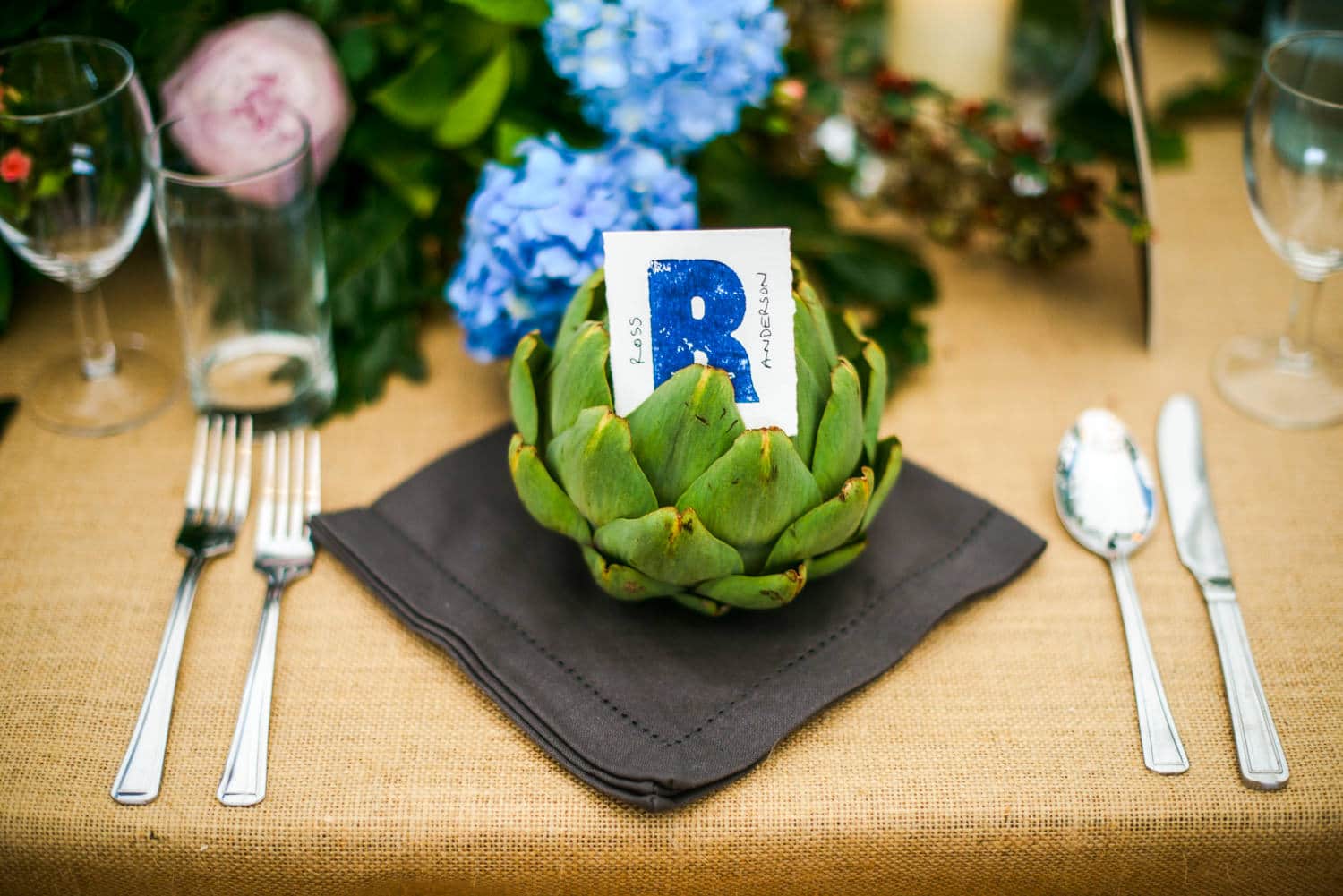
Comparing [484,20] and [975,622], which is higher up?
[484,20]

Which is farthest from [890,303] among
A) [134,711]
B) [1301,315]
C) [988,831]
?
[134,711]

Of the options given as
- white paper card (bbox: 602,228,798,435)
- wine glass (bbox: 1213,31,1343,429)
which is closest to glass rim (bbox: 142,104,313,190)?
white paper card (bbox: 602,228,798,435)

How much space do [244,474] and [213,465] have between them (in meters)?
0.02

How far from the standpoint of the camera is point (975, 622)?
1.93ft

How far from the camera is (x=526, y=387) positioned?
1.78 feet

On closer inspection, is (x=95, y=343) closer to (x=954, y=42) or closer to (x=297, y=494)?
(x=297, y=494)

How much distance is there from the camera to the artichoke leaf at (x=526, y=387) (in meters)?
0.54

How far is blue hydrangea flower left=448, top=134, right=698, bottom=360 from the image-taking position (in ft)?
2.03

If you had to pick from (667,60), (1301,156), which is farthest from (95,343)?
(1301,156)

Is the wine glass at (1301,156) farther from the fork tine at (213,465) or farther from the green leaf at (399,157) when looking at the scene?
the fork tine at (213,465)

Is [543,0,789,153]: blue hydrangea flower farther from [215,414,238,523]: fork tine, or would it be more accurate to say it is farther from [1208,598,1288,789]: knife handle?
[1208,598,1288,789]: knife handle

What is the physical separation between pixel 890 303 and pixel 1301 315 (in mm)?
263

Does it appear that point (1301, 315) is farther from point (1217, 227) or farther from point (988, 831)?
point (988, 831)

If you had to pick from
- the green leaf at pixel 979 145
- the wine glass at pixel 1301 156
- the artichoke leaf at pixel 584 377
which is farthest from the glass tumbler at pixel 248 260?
the wine glass at pixel 1301 156
